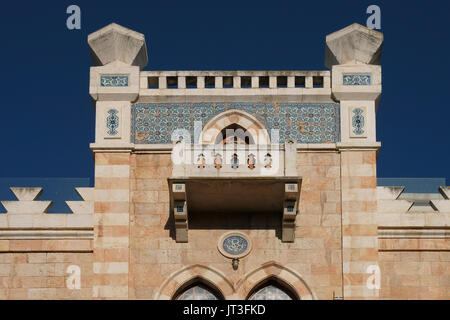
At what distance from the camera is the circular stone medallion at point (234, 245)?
25.5 meters

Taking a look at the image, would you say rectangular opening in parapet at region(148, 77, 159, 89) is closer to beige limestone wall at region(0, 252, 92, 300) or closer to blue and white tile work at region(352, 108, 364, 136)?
beige limestone wall at region(0, 252, 92, 300)

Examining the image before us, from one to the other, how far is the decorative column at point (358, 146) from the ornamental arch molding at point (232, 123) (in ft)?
5.27

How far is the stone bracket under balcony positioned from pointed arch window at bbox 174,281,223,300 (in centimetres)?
93

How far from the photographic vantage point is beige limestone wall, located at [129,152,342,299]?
83.0 feet

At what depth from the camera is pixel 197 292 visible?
25.5 metres

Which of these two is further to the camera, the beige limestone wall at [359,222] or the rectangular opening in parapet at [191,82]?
the rectangular opening in parapet at [191,82]

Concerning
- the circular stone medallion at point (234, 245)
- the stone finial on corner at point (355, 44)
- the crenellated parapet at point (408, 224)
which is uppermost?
the stone finial on corner at point (355, 44)

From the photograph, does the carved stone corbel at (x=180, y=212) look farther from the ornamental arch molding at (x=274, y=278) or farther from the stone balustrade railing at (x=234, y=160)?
the ornamental arch molding at (x=274, y=278)

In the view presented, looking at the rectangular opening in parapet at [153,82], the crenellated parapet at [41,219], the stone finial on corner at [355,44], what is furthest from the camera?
the rectangular opening in parapet at [153,82]

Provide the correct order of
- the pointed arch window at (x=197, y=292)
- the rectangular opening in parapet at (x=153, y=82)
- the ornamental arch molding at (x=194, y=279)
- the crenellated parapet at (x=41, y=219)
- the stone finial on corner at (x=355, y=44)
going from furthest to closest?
the rectangular opening in parapet at (x=153, y=82) → the stone finial on corner at (x=355, y=44) → the crenellated parapet at (x=41, y=219) → the pointed arch window at (x=197, y=292) → the ornamental arch molding at (x=194, y=279)

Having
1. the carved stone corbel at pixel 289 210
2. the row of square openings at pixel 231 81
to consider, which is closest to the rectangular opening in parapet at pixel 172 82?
the row of square openings at pixel 231 81

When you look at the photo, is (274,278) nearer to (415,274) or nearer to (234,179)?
(234,179)
